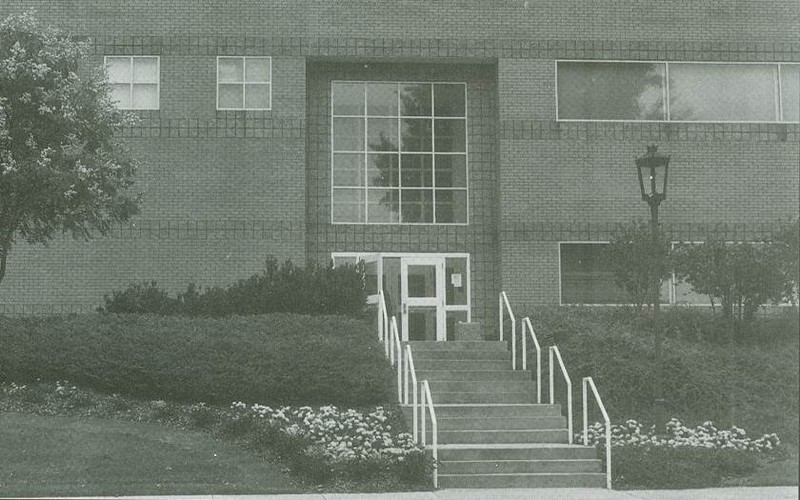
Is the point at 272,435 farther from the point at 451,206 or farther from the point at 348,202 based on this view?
the point at 451,206

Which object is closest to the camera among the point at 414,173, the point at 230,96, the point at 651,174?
the point at 651,174

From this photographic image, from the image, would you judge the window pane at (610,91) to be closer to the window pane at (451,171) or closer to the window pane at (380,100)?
the window pane at (451,171)

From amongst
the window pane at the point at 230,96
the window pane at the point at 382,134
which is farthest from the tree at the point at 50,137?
the window pane at the point at 382,134

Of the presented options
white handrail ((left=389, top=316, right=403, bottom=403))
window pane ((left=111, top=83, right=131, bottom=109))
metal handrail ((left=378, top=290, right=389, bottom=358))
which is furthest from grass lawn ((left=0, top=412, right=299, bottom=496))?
window pane ((left=111, top=83, right=131, bottom=109))

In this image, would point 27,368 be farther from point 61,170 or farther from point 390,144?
point 390,144

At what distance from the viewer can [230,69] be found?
79.6 feet

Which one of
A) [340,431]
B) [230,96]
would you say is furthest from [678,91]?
[340,431]

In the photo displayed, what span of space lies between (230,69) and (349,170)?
3397mm

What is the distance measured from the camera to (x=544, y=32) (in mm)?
24703

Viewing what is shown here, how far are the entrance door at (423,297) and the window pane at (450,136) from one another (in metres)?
2.55

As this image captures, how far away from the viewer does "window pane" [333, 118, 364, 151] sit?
24.9 meters

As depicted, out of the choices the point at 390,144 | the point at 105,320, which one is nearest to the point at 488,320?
the point at 390,144

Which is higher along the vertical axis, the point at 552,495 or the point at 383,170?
the point at 383,170

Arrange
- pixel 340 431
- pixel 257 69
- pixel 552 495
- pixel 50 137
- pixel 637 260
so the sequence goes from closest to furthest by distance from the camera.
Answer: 1. pixel 552 495
2. pixel 340 431
3. pixel 50 137
4. pixel 637 260
5. pixel 257 69
